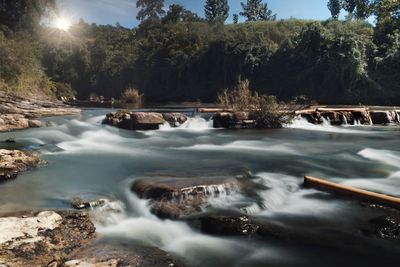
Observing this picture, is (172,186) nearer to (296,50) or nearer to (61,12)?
(296,50)

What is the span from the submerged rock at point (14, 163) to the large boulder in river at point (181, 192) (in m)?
2.86

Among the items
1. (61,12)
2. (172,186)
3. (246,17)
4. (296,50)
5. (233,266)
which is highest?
(246,17)

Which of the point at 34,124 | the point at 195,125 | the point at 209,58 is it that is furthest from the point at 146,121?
the point at 209,58

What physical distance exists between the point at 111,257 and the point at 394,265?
3.29 m

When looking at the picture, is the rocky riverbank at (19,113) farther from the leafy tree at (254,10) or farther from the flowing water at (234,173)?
the leafy tree at (254,10)

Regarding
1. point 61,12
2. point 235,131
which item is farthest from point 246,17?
point 235,131

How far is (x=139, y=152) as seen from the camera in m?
11.9

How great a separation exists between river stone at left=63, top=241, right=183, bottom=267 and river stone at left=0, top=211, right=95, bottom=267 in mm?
219

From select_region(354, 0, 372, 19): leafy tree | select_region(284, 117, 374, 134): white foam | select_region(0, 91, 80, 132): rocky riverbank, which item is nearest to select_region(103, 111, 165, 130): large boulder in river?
select_region(0, 91, 80, 132): rocky riverbank

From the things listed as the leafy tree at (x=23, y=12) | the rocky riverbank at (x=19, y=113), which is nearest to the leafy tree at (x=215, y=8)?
the leafy tree at (x=23, y=12)

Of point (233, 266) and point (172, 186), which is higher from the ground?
point (172, 186)

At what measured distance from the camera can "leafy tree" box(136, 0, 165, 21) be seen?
83.2 metres

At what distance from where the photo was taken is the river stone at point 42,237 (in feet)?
13.6

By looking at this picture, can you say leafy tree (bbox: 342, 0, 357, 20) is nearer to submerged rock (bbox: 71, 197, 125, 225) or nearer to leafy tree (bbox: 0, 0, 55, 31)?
leafy tree (bbox: 0, 0, 55, 31)
